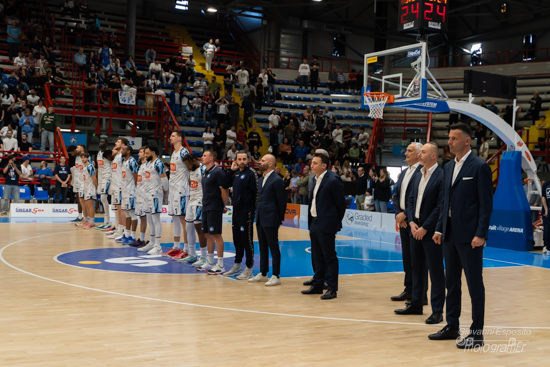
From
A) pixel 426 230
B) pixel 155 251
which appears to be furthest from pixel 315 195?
pixel 155 251

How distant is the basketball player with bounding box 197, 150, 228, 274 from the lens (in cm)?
976

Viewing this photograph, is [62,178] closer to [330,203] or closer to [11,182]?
[11,182]

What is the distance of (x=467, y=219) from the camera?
580cm

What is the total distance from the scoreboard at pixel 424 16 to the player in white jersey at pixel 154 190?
23.6ft

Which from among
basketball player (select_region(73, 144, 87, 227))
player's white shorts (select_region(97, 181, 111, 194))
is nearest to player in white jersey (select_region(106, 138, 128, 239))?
player's white shorts (select_region(97, 181, 111, 194))

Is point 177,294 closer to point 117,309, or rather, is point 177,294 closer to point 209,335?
point 117,309

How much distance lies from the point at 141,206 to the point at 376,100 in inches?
274

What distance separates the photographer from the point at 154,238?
40.0ft

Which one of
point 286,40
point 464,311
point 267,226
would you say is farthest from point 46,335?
point 286,40

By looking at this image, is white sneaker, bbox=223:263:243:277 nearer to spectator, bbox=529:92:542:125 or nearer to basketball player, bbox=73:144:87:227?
basketball player, bbox=73:144:87:227

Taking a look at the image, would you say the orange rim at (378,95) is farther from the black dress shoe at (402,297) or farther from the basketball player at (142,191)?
the black dress shoe at (402,297)

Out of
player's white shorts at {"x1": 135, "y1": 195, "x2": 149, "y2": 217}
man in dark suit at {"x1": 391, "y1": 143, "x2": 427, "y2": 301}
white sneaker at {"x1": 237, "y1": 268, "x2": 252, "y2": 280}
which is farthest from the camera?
player's white shorts at {"x1": 135, "y1": 195, "x2": 149, "y2": 217}

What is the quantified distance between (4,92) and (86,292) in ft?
54.9

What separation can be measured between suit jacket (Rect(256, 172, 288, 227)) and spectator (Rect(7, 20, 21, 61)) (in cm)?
2053
